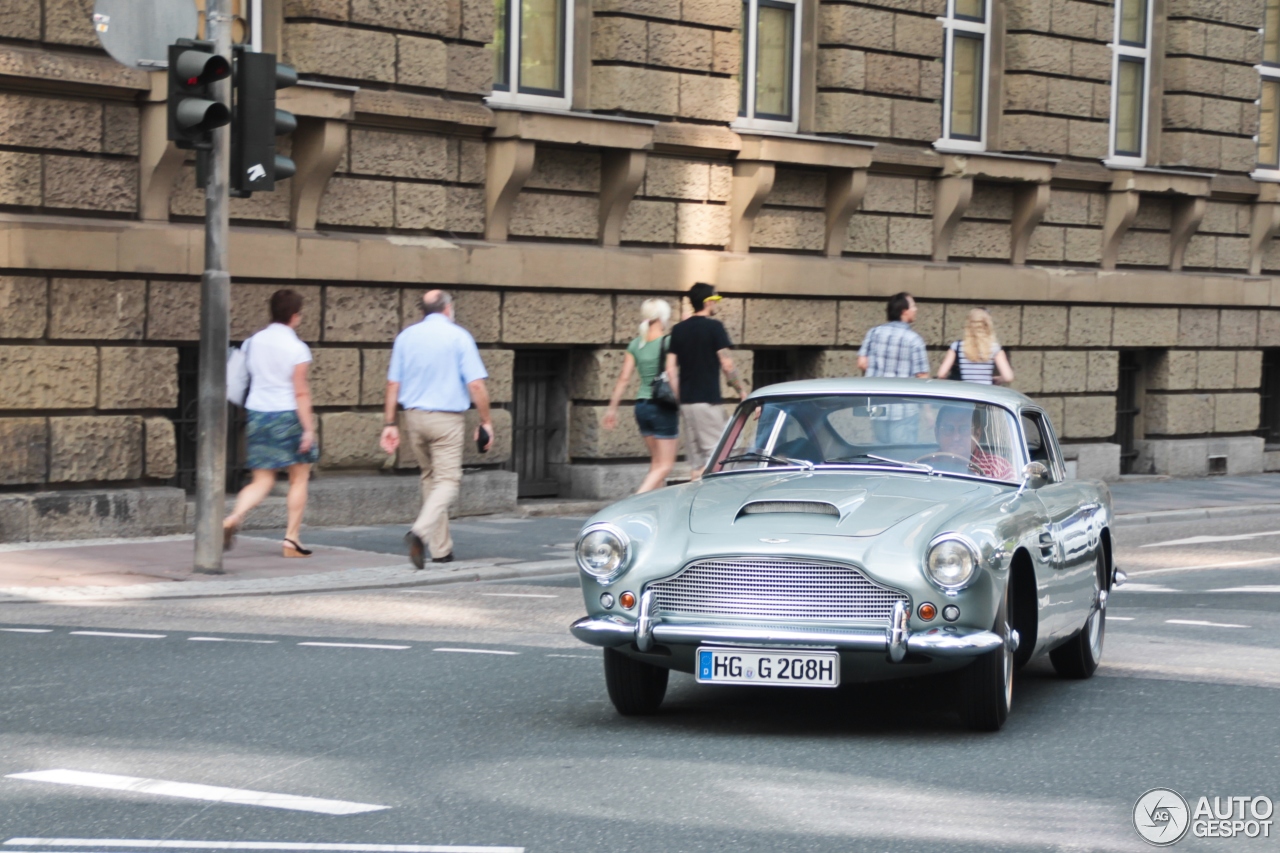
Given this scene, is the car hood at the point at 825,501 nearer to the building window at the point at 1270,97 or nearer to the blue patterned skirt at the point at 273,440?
the blue patterned skirt at the point at 273,440

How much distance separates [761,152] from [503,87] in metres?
2.73

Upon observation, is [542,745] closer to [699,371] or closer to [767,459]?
[767,459]

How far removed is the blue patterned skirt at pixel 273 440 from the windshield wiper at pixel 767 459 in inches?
200

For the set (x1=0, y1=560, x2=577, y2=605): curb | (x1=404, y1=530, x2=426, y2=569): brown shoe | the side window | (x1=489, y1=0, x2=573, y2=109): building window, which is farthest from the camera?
(x1=489, y1=0, x2=573, y2=109): building window

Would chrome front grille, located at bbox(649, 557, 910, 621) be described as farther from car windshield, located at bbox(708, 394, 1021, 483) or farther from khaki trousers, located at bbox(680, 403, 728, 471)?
khaki trousers, located at bbox(680, 403, 728, 471)

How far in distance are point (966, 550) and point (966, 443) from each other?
4.51 feet

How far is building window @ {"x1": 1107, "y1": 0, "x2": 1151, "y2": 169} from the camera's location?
2370 cm

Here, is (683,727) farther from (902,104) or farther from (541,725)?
(902,104)

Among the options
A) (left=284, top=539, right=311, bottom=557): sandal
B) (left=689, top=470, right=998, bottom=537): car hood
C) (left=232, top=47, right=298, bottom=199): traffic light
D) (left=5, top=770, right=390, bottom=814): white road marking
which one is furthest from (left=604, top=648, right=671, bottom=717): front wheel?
(left=284, top=539, right=311, bottom=557): sandal

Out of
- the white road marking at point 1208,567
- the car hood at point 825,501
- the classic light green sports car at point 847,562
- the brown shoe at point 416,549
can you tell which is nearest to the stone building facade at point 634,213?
the brown shoe at point 416,549

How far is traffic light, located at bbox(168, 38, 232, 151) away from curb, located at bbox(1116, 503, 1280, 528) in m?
9.68

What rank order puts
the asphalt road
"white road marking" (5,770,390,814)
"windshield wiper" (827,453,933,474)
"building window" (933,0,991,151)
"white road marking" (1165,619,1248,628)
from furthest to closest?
"building window" (933,0,991,151) → "white road marking" (1165,619,1248,628) → "windshield wiper" (827,453,933,474) → "white road marking" (5,770,390,814) → the asphalt road

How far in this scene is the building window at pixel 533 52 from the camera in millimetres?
17531

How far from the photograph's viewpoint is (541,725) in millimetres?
7582
